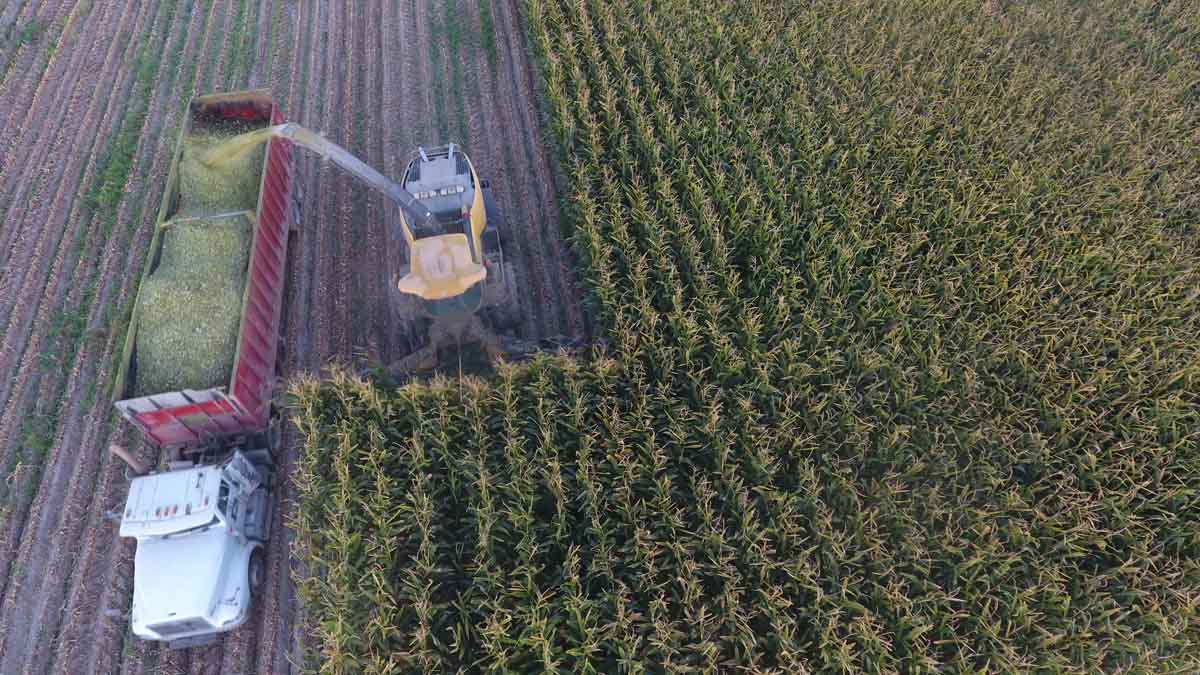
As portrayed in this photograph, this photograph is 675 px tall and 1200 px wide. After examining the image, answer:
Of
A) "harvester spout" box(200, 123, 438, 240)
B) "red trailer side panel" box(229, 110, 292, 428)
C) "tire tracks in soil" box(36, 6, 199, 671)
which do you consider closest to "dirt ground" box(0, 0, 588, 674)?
"tire tracks in soil" box(36, 6, 199, 671)

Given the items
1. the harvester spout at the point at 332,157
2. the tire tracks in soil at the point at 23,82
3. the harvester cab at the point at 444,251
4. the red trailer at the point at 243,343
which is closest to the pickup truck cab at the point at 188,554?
the red trailer at the point at 243,343

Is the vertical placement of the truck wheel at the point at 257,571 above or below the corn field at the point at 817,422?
below

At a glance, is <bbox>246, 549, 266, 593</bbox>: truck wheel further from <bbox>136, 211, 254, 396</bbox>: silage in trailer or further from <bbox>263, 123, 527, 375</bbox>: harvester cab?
<bbox>263, 123, 527, 375</bbox>: harvester cab

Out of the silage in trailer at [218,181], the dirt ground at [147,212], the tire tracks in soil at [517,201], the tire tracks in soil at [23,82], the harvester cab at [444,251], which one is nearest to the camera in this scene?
the dirt ground at [147,212]

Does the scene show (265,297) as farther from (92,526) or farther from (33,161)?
(33,161)

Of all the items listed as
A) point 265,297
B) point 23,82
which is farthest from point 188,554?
point 23,82

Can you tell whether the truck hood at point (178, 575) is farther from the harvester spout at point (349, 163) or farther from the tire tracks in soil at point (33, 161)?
the tire tracks in soil at point (33, 161)
